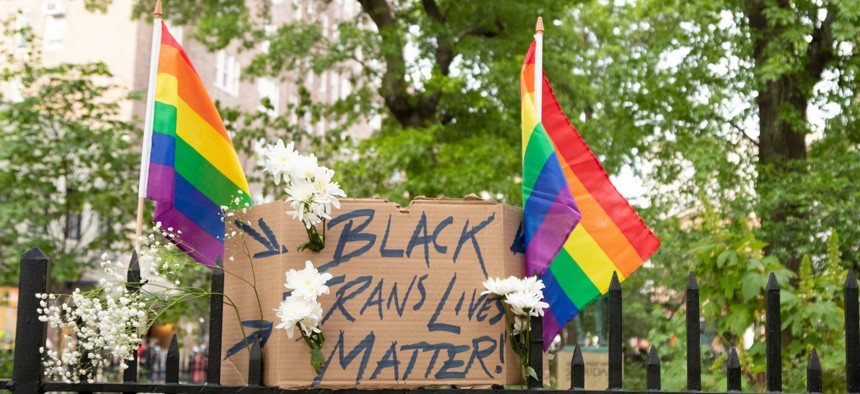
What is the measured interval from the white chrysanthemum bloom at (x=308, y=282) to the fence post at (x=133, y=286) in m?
0.53

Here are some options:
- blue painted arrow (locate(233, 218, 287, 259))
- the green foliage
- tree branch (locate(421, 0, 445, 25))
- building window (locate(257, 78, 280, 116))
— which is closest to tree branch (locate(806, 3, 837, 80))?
tree branch (locate(421, 0, 445, 25))

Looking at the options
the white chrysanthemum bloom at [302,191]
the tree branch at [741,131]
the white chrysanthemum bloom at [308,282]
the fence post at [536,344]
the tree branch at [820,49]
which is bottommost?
the fence post at [536,344]

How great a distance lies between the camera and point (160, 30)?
4.33 metres

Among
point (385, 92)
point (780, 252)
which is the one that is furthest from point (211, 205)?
point (385, 92)

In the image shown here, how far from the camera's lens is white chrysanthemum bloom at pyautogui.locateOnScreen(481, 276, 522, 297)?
3.32 metres

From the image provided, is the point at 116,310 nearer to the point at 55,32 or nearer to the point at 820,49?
the point at 820,49

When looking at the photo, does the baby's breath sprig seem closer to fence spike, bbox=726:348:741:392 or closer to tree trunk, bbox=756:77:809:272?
fence spike, bbox=726:348:741:392

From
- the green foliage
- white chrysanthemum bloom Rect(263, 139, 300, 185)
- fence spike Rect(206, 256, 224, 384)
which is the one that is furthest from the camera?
the green foliage

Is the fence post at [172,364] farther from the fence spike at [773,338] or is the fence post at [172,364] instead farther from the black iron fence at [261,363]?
the fence spike at [773,338]

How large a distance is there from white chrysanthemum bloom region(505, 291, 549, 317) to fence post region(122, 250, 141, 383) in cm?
121

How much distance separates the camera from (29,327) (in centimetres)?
339

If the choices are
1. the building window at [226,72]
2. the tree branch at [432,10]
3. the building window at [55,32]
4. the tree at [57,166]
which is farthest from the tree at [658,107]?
the building window at [226,72]

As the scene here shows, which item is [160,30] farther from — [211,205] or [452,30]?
[452,30]

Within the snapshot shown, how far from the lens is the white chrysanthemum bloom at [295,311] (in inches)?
125
